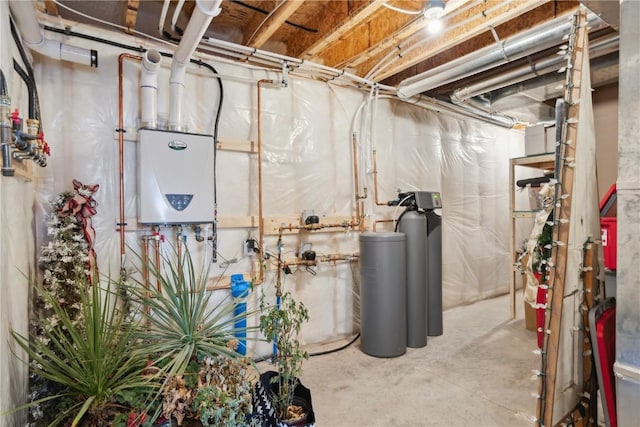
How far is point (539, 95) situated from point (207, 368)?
3.79 m

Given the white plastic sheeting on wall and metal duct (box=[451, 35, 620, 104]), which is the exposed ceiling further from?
the white plastic sheeting on wall

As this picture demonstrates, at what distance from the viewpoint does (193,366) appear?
155 centimetres

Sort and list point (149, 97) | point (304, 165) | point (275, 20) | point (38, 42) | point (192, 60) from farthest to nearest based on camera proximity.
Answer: point (304, 165) → point (192, 60) → point (275, 20) → point (149, 97) → point (38, 42)

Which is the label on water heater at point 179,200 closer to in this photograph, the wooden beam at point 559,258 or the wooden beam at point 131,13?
the wooden beam at point 131,13

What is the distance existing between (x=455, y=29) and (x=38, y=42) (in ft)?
8.67

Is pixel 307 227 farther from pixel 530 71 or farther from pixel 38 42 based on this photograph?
pixel 530 71

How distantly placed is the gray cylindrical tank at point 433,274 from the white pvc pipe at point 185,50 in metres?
2.31

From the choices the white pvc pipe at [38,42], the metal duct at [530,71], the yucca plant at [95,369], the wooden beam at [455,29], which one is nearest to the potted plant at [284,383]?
the yucca plant at [95,369]

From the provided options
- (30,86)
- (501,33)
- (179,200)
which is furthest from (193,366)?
(501,33)

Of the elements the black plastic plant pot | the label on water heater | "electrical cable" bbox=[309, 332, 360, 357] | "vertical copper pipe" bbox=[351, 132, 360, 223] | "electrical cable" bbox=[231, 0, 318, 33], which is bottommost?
"electrical cable" bbox=[309, 332, 360, 357]

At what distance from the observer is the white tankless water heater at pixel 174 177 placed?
219cm

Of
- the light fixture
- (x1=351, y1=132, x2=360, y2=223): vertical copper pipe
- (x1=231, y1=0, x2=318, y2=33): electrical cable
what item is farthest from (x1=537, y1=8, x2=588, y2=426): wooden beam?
(x1=231, y1=0, x2=318, y2=33): electrical cable

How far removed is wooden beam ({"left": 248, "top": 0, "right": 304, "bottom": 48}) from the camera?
219cm

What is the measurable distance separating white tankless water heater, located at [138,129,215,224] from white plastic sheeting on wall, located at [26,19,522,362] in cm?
20
